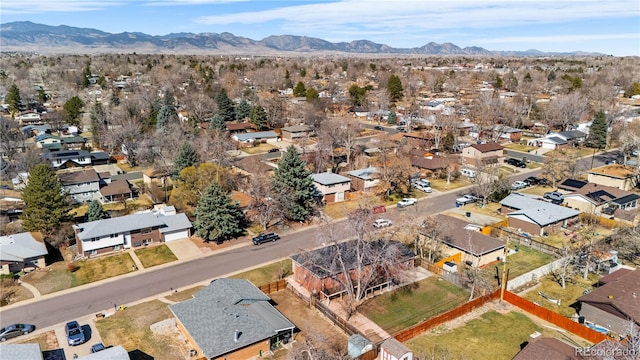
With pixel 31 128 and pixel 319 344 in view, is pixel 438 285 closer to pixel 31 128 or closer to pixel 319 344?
pixel 319 344

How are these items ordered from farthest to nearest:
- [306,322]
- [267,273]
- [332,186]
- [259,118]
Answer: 1. [259,118]
2. [332,186]
3. [267,273]
4. [306,322]

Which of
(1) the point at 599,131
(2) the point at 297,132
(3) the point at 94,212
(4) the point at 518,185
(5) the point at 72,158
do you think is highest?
(1) the point at 599,131

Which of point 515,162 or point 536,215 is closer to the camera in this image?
point 536,215

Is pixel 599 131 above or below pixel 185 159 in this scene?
above

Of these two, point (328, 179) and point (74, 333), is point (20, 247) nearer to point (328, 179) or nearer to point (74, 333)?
point (74, 333)

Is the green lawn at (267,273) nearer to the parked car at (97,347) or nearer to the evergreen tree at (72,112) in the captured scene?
the parked car at (97,347)

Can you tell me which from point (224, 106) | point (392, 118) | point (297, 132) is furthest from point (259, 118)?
point (392, 118)

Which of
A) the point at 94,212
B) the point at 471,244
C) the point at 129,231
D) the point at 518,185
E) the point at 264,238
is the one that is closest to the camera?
the point at 471,244

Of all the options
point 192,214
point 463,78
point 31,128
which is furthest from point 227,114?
point 463,78
